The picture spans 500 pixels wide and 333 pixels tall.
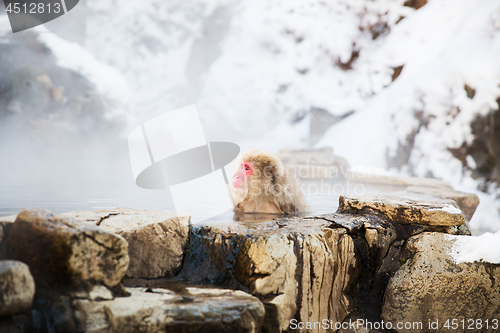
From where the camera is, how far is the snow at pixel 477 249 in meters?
1.64

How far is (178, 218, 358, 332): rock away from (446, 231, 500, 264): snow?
0.50m

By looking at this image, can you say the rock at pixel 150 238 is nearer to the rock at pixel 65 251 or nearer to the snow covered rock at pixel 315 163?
the rock at pixel 65 251

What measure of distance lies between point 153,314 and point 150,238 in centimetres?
50

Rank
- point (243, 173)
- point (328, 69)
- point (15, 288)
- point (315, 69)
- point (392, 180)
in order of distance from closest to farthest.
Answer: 1. point (15, 288)
2. point (243, 173)
3. point (392, 180)
4. point (328, 69)
5. point (315, 69)

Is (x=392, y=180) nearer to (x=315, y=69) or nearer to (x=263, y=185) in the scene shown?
(x=263, y=185)

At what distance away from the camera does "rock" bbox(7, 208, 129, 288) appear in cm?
110

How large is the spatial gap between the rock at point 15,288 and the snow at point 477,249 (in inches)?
71.0

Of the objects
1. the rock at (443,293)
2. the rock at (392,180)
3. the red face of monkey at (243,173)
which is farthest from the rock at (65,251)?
the rock at (392,180)

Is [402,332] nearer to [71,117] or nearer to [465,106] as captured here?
[465,106]

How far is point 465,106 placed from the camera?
19.3 feet

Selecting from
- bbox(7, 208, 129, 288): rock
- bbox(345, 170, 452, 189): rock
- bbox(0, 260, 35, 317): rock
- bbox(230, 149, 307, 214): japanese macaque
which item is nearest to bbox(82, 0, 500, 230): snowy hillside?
bbox(345, 170, 452, 189): rock

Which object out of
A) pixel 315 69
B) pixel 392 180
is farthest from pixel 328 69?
pixel 392 180

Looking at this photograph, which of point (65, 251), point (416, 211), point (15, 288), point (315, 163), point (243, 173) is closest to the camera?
point (15, 288)

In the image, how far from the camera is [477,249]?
5.45 feet
